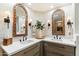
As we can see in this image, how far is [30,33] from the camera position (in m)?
0.79

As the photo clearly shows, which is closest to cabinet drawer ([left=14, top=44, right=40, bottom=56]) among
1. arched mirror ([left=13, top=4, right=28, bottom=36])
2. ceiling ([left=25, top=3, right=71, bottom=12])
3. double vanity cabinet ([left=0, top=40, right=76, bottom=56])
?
double vanity cabinet ([left=0, top=40, right=76, bottom=56])

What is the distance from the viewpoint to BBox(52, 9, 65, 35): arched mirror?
0.71 metres

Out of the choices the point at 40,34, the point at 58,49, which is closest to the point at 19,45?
the point at 40,34

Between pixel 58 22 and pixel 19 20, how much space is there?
0.35 metres

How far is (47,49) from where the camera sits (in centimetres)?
77

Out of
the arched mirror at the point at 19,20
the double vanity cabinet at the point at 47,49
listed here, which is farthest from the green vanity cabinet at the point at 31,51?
the arched mirror at the point at 19,20

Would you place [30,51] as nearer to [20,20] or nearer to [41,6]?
[20,20]

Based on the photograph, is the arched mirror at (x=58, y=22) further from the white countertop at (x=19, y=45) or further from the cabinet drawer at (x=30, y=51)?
the cabinet drawer at (x=30, y=51)

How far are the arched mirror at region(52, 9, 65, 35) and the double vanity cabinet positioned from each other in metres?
0.12

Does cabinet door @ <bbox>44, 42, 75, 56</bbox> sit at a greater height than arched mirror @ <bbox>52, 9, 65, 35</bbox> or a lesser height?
lesser

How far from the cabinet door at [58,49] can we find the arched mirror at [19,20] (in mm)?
255

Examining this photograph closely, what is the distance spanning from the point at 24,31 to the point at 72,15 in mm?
447

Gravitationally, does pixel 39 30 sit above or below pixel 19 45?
above

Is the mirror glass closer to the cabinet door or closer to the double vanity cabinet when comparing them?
the double vanity cabinet
